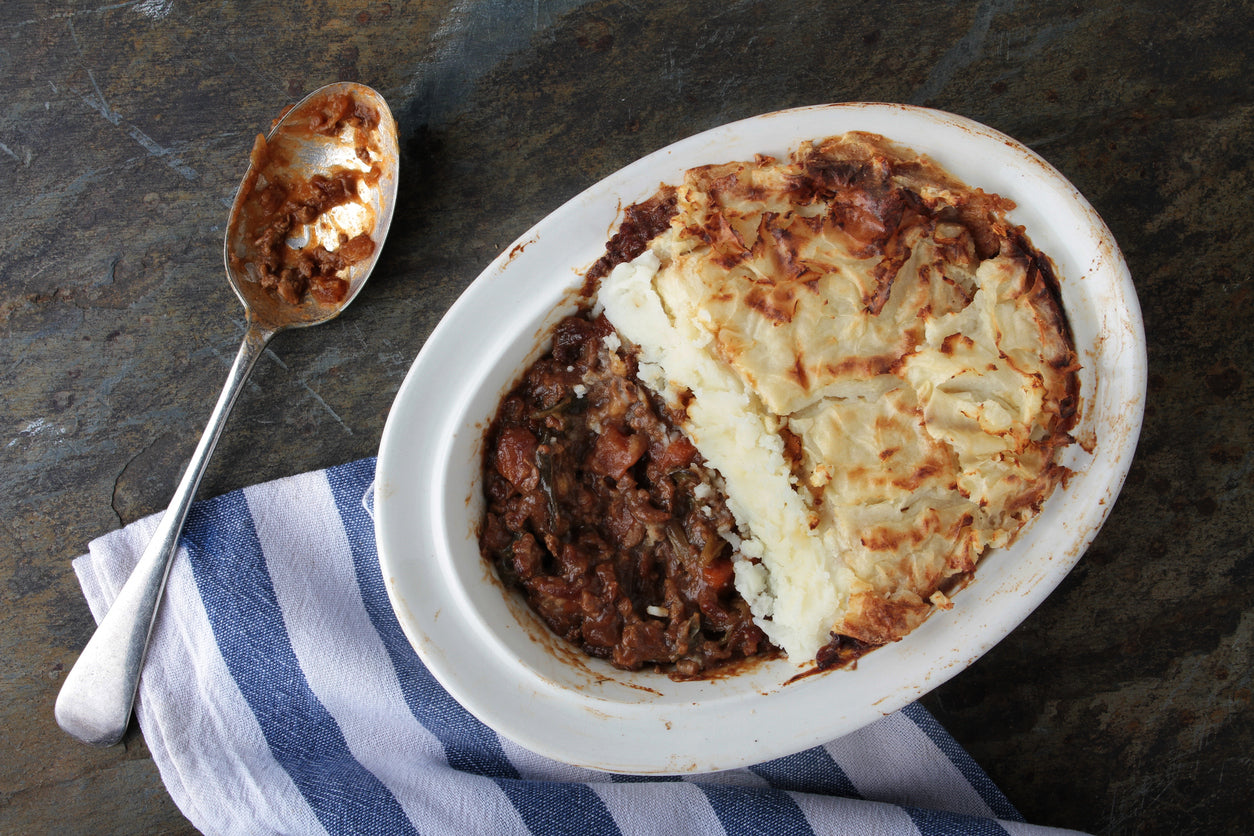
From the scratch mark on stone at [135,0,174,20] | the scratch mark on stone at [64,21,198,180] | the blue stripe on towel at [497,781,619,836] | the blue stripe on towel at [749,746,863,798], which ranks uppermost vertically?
the scratch mark on stone at [135,0,174,20]

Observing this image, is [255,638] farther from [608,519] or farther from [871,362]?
[871,362]

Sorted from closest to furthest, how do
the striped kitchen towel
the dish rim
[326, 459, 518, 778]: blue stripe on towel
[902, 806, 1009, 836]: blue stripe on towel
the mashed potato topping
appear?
the mashed potato topping, the dish rim, [902, 806, 1009, 836]: blue stripe on towel, the striped kitchen towel, [326, 459, 518, 778]: blue stripe on towel

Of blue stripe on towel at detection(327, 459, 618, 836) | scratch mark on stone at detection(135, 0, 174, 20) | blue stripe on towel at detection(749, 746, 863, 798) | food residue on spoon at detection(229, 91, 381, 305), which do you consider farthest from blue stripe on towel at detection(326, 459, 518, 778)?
scratch mark on stone at detection(135, 0, 174, 20)

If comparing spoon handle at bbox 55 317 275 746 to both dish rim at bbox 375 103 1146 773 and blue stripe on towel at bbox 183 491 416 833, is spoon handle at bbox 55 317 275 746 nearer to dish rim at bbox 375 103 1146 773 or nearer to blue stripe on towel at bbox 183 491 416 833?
blue stripe on towel at bbox 183 491 416 833

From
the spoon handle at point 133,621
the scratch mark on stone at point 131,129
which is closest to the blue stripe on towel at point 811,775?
the spoon handle at point 133,621

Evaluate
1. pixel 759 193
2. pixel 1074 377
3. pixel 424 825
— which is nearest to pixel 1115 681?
pixel 1074 377

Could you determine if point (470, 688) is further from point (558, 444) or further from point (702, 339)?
point (702, 339)

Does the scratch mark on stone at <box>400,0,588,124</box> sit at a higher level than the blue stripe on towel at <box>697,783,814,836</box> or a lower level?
higher
